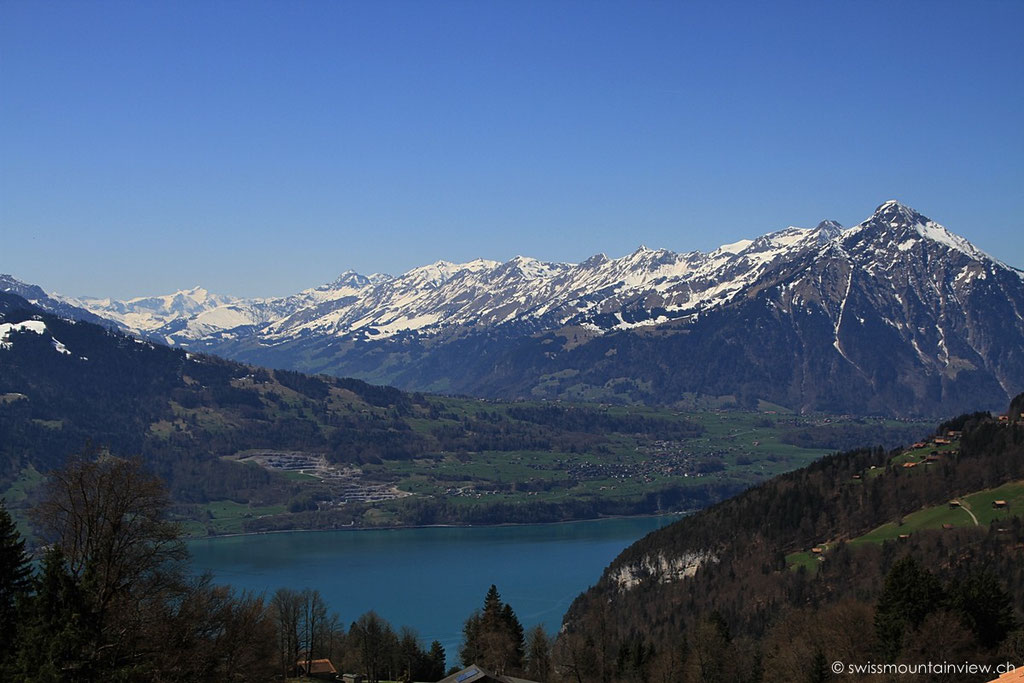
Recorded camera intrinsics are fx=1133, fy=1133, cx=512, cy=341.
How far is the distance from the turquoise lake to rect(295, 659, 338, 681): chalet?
31.9 meters

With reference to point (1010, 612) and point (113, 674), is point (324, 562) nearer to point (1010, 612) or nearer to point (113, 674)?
point (1010, 612)

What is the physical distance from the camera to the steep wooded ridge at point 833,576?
4797cm

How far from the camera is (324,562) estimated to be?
519 ft

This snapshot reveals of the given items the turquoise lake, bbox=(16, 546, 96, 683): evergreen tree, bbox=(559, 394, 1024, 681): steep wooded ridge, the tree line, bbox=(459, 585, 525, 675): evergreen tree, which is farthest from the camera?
the turquoise lake

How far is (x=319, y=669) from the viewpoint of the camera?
62.7m

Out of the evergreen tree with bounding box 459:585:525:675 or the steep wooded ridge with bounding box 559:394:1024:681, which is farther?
the evergreen tree with bounding box 459:585:525:675

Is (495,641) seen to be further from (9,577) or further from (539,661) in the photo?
(9,577)

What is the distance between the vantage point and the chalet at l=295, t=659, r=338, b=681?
59500 millimetres

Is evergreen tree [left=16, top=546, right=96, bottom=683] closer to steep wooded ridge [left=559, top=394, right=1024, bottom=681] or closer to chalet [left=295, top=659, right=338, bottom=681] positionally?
chalet [left=295, top=659, right=338, bottom=681]

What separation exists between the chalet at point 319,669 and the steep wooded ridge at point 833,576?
42.5 ft

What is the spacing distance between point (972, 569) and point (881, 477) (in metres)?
37.2

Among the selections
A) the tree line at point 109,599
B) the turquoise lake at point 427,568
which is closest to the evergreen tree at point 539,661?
the tree line at point 109,599

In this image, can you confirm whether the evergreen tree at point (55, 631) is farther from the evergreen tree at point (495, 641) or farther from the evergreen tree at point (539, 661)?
the evergreen tree at point (539, 661)

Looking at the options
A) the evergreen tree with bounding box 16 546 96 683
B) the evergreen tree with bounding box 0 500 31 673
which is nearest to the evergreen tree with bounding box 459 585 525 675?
the evergreen tree with bounding box 0 500 31 673
